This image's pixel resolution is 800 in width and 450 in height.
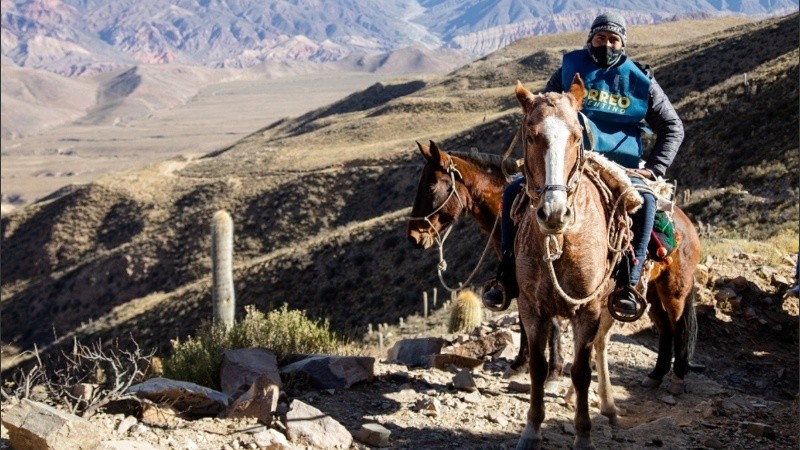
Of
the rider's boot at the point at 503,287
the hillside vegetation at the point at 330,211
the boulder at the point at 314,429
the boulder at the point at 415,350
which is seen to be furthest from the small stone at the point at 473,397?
the hillside vegetation at the point at 330,211

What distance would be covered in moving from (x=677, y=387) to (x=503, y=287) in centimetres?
281

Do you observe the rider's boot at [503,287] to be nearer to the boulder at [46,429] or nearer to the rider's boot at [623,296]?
the rider's boot at [623,296]

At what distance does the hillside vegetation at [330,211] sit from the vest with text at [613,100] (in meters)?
5.52

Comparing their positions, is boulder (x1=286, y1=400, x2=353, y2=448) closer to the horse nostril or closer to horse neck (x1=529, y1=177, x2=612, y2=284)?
horse neck (x1=529, y1=177, x2=612, y2=284)

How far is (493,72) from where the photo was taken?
316 feet

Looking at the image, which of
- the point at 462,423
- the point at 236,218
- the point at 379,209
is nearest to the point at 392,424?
the point at 462,423

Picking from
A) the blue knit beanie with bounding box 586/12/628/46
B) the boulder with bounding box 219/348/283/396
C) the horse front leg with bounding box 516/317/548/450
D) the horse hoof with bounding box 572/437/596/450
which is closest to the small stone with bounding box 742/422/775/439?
the horse hoof with bounding box 572/437/596/450

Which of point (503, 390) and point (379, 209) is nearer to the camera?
point (503, 390)

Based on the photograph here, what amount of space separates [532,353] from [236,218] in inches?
1841

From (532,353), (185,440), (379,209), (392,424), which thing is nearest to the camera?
(185,440)

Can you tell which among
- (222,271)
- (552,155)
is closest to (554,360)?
(552,155)

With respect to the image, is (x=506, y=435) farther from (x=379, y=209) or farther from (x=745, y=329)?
(x=379, y=209)

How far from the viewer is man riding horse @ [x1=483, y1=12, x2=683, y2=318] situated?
608 cm

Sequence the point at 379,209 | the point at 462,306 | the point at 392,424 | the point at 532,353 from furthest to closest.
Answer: the point at 379,209 < the point at 462,306 < the point at 392,424 < the point at 532,353
